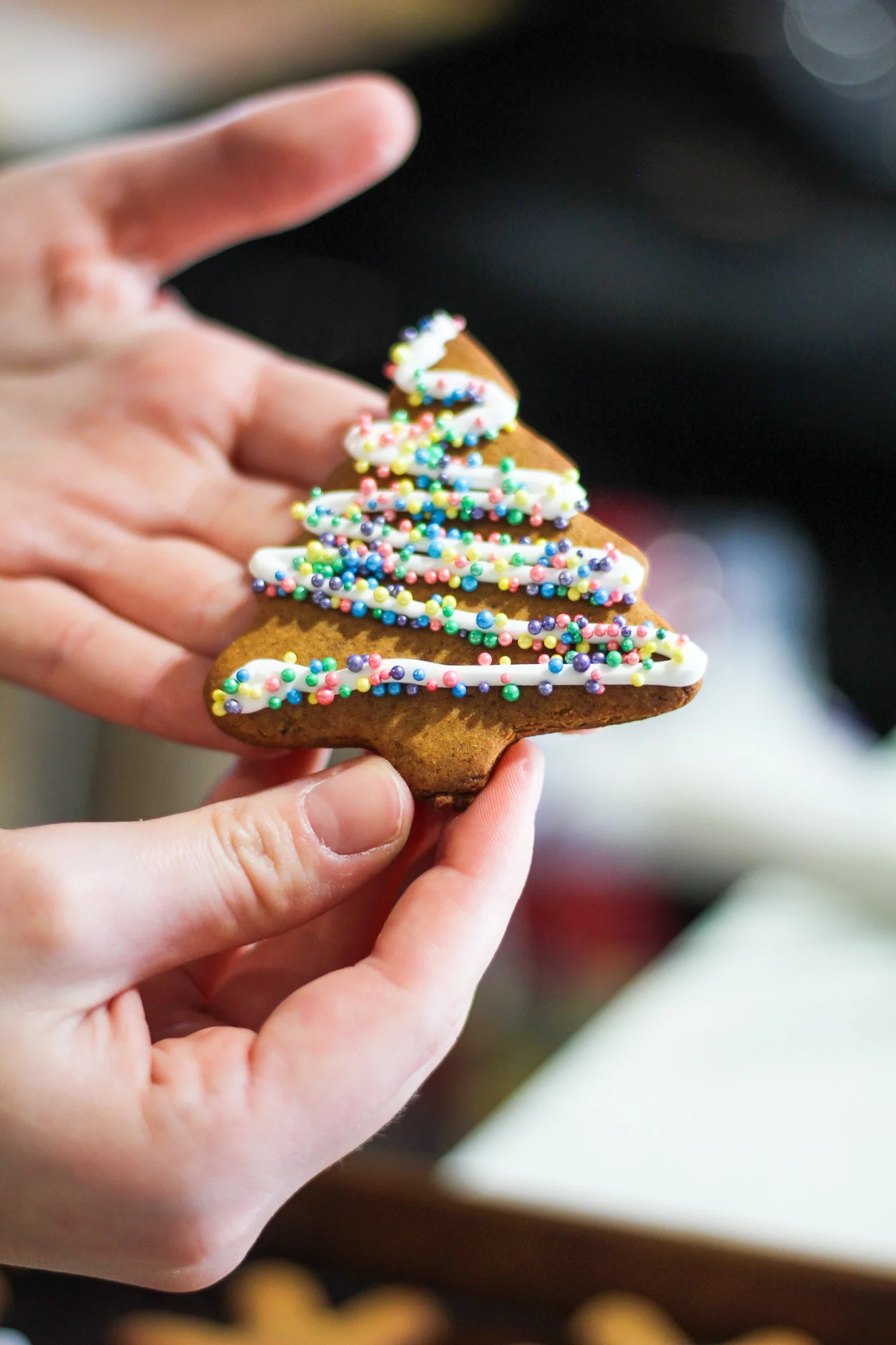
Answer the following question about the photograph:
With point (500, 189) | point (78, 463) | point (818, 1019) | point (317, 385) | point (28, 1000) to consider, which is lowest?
point (818, 1019)

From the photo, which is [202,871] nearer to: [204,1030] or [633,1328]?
[204,1030]

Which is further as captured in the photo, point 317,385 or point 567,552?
point 317,385

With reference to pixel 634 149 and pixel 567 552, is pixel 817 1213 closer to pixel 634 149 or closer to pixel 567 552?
pixel 567 552

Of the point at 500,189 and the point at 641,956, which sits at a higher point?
the point at 500,189

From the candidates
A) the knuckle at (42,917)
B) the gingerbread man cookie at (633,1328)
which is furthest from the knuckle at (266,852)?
the gingerbread man cookie at (633,1328)

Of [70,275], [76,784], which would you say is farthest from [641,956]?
[70,275]

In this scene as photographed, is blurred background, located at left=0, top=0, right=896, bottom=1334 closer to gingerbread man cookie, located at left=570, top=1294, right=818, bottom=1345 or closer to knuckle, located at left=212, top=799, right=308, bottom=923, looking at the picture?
gingerbread man cookie, located at left=570, top=1294, right=818, bottom=1345
